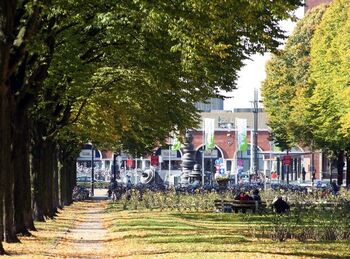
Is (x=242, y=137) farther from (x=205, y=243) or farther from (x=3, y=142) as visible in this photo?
(x=3, y=142)

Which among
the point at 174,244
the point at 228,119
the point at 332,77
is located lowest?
the point at 174,244

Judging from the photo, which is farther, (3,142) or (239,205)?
(239,205)

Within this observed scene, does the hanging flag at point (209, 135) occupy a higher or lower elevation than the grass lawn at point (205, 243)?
higher

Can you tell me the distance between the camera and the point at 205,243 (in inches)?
1027

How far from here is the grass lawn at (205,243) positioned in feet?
74.5

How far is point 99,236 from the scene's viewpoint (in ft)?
106

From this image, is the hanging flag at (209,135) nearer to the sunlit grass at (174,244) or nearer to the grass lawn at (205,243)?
the grass lawn at (205,243)

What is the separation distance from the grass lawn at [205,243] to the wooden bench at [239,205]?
449 cm

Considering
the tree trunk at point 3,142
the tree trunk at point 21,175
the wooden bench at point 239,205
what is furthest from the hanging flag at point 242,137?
the tree trunk at point 3,142

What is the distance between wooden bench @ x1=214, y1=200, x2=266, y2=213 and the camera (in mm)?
43188

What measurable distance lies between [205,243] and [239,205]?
18.1 metres

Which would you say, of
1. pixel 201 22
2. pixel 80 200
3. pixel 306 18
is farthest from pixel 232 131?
pixel 201 22

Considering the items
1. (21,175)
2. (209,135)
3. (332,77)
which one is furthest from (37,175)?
(209,135)

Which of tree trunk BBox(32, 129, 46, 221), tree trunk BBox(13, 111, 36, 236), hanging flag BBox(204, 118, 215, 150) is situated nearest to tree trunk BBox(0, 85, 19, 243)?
tree trunk BBox(13, 111, 36, 236)
